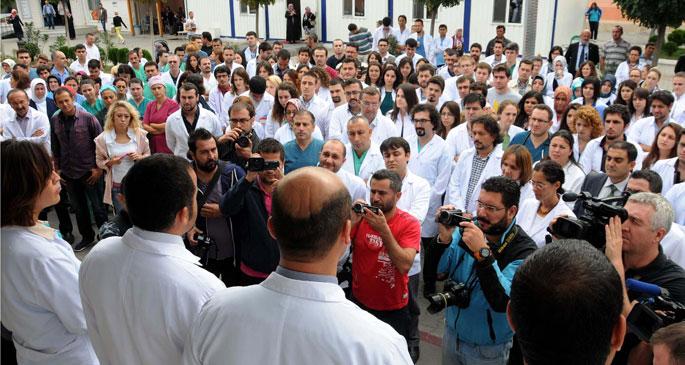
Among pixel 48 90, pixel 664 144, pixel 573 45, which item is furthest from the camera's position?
pixel 573 45

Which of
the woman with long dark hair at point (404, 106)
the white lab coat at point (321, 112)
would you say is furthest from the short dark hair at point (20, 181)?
the white lab coat at point (321, 112)

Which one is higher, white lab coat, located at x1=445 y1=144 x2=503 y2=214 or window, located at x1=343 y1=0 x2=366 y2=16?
window, located at x1=343 y1=0 x2=366 y2=16

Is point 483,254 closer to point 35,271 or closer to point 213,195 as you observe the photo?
point 35,271

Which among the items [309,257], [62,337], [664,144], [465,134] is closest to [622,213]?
[309,257]

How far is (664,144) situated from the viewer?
540 centimetres

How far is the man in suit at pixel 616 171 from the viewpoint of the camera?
4.68 m

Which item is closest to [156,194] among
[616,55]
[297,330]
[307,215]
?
[307,215]

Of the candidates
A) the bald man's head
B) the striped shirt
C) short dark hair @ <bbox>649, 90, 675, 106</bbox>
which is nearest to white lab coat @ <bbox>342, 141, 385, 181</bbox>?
short dark hair @ <bbox>649, 90, 675, 106</bbox>

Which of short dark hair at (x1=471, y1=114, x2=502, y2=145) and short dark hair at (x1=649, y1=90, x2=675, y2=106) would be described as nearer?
short dark hair at (x1=471, y1=114, x2=502, y2=145)

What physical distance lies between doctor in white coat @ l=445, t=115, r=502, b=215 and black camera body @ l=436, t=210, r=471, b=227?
2.32 m

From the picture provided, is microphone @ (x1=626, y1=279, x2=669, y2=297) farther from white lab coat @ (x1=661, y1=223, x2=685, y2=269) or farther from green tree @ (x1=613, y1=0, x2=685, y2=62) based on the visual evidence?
green tree @ (x1=613, y1=0, x2=685, y2=62)

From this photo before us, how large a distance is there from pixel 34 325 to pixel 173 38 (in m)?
29.5

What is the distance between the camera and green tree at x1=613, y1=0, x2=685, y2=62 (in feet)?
38.3

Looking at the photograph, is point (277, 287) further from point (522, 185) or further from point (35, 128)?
point (35, 128)
